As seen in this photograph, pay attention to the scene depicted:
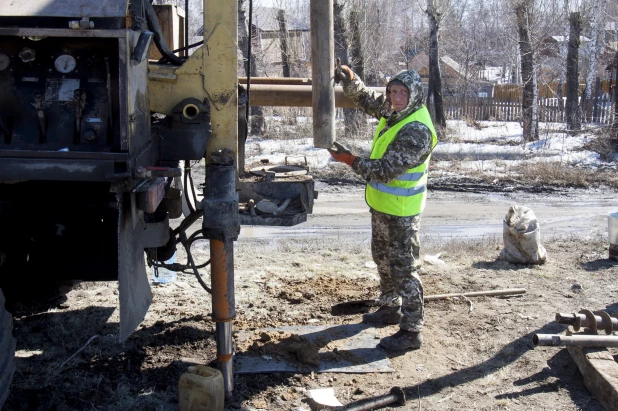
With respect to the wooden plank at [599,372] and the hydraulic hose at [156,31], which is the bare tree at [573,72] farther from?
the hydraulic hose at [156,31]

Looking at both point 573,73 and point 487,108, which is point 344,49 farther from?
point 487,108

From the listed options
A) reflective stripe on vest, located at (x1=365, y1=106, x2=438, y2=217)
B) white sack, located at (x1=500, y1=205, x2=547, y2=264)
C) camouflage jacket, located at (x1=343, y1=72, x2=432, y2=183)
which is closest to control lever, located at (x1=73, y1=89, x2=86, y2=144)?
camouflage jacket, located at (x1=343, y1=72, x2=432, y2=183)

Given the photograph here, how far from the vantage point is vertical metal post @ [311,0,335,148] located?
441 centimetres

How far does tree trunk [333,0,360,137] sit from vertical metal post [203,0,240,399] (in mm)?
14077

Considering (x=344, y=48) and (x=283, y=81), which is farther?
(x=344, y=48)

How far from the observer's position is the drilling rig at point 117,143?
10.1 ft

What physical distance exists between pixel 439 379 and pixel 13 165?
2.83 m

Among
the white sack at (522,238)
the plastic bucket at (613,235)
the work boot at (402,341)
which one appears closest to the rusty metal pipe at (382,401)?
the work boot at (402,341)

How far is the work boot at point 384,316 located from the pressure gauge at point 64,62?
2.95 meters

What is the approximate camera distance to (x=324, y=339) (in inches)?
192

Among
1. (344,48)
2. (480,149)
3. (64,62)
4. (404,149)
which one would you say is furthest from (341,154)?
(344,48)

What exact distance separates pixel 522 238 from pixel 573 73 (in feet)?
53.0

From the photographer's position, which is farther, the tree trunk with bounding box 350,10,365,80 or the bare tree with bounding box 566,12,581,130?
the bare tree with bounding box 566,12,581,130

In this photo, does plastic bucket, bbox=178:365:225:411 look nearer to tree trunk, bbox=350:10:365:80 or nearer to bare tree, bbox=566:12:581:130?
tree trunk, bbox=350:10:365:80
